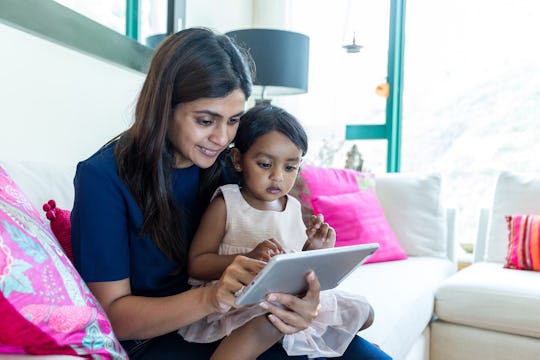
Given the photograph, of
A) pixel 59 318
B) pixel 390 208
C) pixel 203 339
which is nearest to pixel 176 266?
pixel 203 339

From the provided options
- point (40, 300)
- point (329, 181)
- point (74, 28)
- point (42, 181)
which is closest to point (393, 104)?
point (329, 181)

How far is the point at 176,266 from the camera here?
47.9 inches

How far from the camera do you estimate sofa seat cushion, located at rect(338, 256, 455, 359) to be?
1613 mm

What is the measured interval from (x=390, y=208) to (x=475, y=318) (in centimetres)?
78

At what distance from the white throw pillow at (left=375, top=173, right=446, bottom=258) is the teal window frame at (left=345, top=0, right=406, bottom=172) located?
1.13 meters

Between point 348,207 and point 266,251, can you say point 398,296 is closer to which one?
point 348,207

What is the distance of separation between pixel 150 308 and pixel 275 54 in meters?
2.01

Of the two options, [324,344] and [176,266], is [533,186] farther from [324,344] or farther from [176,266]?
[176,266]

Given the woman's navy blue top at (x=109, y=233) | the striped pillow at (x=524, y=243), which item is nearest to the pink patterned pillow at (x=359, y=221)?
the striped pillow at (x=524, y=243)

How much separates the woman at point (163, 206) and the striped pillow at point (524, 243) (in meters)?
1.74

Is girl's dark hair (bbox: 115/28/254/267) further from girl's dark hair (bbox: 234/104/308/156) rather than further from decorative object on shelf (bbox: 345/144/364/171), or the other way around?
decorative object on shelf (bbox: 345/144/364/171)

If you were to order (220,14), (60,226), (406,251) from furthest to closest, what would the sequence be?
(220,14), (406,251), (60,226)

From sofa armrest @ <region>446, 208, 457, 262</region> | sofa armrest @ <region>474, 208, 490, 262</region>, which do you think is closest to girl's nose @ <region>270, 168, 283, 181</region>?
sofa armrest @ <region>446, 208, 457, 262</region>

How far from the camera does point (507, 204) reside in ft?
9.00
